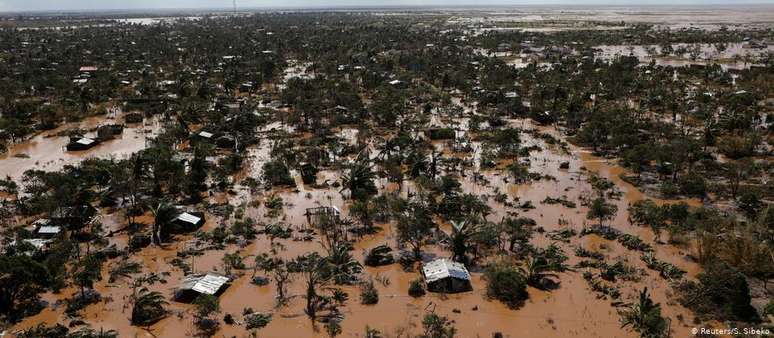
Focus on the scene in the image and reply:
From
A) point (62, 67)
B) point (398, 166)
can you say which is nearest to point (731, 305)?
point (398, 166)

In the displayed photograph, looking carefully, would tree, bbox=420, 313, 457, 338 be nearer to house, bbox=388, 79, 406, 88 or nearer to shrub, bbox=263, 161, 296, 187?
shrub, bbox=263, 161, 296, 187

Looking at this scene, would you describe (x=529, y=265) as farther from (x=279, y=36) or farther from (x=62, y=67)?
(x=279, y=36)

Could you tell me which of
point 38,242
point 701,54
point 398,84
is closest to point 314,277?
point 38,242

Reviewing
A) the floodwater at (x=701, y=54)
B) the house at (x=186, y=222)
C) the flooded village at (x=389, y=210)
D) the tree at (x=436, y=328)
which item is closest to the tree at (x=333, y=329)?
the flooded village at (x=389, y=210)

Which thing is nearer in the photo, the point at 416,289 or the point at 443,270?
the point at 416,289

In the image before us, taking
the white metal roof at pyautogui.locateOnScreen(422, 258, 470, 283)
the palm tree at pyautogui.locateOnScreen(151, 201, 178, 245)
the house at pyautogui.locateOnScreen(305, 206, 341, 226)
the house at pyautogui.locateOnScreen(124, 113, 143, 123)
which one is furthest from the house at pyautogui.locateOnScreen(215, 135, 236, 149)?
the white metal roof at pyautogui.locateOnScreen(422, 258, 470, 283)

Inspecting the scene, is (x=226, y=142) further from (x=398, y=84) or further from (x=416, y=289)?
(x=398, y=84)
